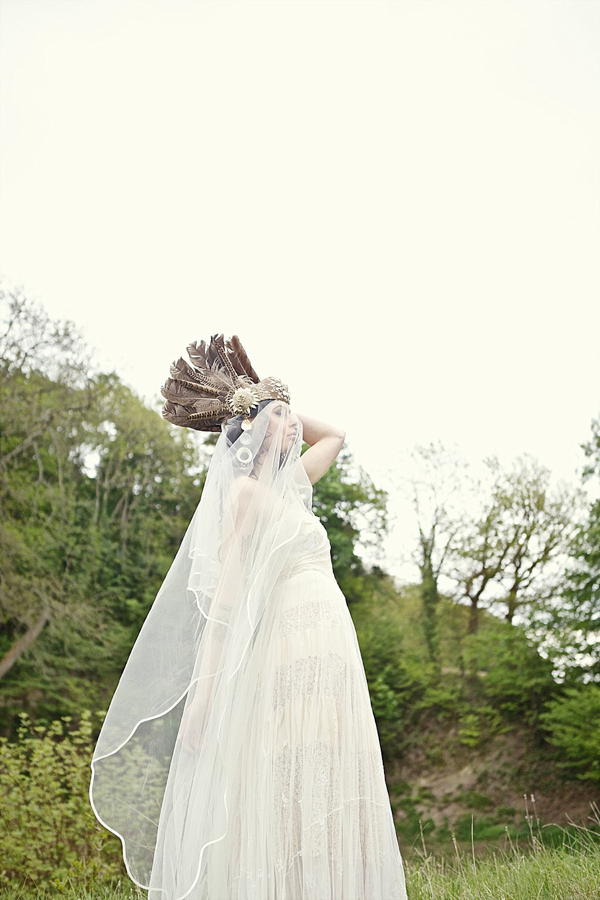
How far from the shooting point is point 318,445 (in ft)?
7.78

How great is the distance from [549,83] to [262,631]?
7310mm

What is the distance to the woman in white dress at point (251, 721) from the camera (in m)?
1.74

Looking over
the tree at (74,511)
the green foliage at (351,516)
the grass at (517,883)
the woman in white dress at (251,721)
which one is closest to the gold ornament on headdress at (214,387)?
the woman in white dress at (251,721)

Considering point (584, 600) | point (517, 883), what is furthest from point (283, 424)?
point (584, 600)

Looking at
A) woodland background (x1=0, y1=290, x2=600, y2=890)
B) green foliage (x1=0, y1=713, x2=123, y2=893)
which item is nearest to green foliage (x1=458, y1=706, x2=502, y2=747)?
woodland background (x1=0, y1=290, x2=600, y2=890)

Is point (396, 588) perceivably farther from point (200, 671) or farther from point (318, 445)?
point (200, 671)

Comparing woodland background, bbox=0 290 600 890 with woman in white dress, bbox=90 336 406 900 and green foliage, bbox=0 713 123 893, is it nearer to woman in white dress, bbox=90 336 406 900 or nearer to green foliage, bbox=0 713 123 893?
green foliage, bbox=0 713 123 893

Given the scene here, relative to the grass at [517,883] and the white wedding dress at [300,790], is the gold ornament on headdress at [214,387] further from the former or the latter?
the grass at [517,883]

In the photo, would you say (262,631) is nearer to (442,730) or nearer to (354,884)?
(354,884)

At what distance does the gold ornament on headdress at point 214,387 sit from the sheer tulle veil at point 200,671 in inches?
5.3

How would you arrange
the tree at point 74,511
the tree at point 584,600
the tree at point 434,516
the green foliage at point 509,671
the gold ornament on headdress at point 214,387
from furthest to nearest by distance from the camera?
the tree at point 434,516, the tree at point 74,511, the green foliage at point 509,671, the tree at point 584,600, the gold ornament on headdress at point 214,387

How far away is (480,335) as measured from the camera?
9461 mm

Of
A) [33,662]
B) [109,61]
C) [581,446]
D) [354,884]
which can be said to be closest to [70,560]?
[33,662]

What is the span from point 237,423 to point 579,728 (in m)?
7.33
